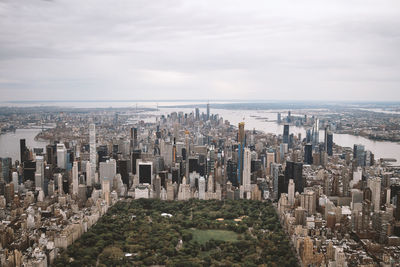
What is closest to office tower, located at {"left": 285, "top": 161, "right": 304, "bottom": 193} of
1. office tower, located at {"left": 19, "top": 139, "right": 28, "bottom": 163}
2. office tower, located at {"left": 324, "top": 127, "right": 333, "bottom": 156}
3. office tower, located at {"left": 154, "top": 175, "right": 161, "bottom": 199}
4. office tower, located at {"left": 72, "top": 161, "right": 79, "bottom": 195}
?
office tower, located at {"left": 324, "top": 127, "right": 333, "bottom": 156}

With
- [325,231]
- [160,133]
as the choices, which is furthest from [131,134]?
[325,231]

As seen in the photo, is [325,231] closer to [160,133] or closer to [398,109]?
[398,109]

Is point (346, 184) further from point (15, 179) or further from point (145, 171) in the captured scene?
point (15, 179)

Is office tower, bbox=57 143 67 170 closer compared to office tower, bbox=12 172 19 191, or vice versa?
office tower, bbox=12 172 19 191

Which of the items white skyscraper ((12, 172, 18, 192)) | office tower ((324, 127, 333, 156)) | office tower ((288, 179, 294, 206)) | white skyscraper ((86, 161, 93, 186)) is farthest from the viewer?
office tower ((324, 127, 333, 156))

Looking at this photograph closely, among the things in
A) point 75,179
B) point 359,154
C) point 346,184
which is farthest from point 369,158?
point 75,179

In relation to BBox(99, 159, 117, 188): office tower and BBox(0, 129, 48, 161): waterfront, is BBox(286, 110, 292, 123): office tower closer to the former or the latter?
BBox(99, 159, 117, 188): office tower

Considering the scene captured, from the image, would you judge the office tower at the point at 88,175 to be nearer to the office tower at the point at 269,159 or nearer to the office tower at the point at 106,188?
the office tower at the point at 106,188
